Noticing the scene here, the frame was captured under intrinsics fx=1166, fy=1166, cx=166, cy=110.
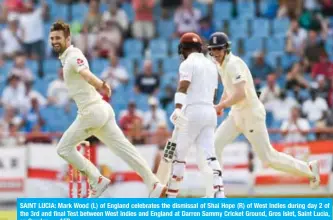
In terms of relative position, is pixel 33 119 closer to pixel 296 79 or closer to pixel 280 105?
pixel 280 105

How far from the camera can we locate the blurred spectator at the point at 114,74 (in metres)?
26.1

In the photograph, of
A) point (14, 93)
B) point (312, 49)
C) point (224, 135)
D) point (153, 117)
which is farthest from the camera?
point (312, 49)

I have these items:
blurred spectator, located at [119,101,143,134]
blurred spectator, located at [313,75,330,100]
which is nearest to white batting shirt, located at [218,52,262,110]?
blurred spectator, located at [119,101,143,134]

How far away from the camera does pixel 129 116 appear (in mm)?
24016

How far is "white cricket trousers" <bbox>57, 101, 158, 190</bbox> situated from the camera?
51.9 ft

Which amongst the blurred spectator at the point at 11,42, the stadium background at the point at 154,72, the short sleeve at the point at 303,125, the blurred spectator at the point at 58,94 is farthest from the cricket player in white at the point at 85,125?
the blurred spectator at the point at 11,42

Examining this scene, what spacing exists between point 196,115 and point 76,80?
1.76 metres

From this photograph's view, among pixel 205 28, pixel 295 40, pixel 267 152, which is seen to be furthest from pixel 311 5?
pixel 267 152

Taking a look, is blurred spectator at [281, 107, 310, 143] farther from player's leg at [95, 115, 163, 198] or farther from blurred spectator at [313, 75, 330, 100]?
A: player's leg at [95, 115, 163, 198]

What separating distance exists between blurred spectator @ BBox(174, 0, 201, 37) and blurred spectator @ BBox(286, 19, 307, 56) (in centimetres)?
220

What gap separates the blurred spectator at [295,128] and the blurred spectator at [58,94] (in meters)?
4.92

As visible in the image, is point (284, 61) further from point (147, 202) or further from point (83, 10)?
point (147, 202)

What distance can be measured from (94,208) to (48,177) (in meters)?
10.6

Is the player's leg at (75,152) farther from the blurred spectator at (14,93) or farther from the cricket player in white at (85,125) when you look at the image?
the blurred spectator at (14,93)
